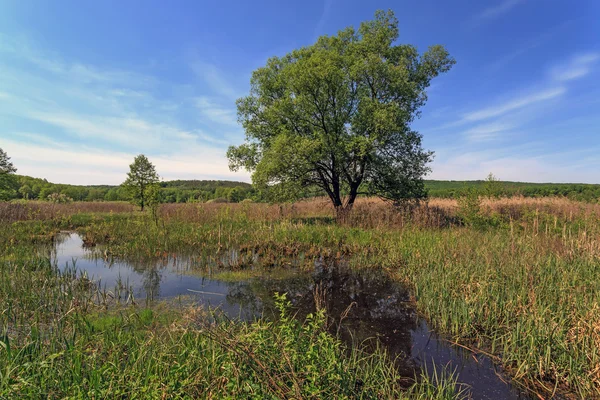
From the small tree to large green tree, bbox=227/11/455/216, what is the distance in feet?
46.0

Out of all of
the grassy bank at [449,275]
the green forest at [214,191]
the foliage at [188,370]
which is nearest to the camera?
the foliage at [188,370]

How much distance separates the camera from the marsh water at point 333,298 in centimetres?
402

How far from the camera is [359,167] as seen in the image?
18.1 meters

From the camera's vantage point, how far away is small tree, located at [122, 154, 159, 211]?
90.0 feet

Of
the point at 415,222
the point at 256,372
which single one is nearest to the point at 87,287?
the point at 256,372

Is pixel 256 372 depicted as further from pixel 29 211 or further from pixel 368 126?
pixel 29 211

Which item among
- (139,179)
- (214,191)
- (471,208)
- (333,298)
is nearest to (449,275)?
(333,298)

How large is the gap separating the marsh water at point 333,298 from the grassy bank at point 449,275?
395 mm

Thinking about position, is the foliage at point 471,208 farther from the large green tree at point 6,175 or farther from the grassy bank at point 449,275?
the large green tree at point 6,175

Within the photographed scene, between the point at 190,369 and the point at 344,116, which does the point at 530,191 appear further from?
the point at 190,369

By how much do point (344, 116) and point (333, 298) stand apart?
13169mm

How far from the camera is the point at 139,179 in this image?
28.3 meters

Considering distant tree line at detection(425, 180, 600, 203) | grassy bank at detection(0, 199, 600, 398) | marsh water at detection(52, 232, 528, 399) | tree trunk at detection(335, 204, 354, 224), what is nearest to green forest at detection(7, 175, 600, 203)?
distant tree line at detection(425, 180, 600, 203)

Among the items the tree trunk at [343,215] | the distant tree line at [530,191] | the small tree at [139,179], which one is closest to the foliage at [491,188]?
the distant tree line at [530,191]
